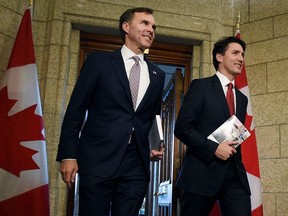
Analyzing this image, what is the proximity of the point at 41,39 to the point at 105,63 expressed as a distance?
2090 millimetres

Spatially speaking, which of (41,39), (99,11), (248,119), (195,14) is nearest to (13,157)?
(41,39)

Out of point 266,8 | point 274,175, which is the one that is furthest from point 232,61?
point 266,8

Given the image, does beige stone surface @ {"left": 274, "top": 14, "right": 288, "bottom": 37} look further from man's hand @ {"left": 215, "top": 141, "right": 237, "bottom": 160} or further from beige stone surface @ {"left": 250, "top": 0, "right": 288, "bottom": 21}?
man's hand @ {"left": 215, "top": 141, "right": 237, "bottom": 160}

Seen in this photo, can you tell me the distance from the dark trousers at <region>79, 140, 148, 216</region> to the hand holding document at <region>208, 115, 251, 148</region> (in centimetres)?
56

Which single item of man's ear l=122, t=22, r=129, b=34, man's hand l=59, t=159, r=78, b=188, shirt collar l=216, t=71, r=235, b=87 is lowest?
man's hand l=59, t=159, r=78, b=188

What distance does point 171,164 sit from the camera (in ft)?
14.3

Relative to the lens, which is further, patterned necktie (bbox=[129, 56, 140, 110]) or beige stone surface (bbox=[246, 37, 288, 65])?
beige stone surface (bbox=[246, 37, 288, 65])

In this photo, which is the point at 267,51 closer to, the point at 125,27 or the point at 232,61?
the point at 232,61

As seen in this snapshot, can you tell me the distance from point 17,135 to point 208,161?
1591mm

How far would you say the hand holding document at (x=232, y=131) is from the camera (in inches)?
91.0

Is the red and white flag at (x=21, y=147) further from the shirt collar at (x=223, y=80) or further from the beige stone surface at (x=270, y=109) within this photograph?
the beige stone surface at (x=270, y=109)

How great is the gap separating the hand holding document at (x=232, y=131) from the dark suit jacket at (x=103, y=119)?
45cm

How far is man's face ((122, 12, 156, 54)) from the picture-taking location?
89.4 inches

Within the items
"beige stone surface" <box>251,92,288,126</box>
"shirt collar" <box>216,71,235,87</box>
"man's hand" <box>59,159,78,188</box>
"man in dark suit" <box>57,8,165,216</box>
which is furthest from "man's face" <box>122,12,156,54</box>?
"beige stone surface" <box>251,92,288,126</box>
